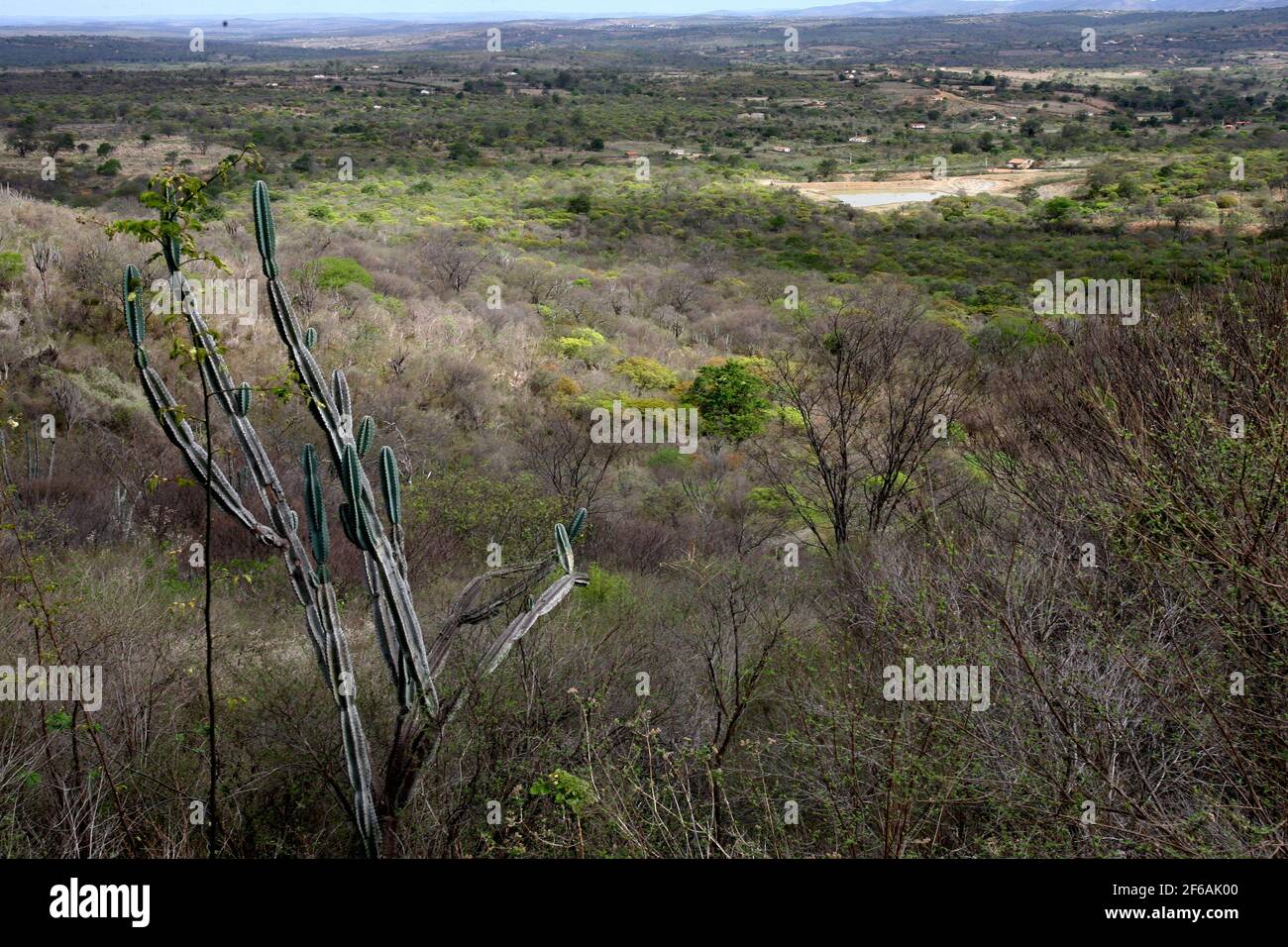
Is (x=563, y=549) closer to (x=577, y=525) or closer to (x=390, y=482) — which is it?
(x=577, y=525)

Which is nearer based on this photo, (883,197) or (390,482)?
(390,482)

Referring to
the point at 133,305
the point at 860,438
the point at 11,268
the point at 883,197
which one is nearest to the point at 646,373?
the point at 860,438

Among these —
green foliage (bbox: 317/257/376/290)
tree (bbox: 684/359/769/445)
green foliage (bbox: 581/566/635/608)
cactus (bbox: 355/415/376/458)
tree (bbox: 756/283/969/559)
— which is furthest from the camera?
green foliage (bbox: 317/257/376/290)

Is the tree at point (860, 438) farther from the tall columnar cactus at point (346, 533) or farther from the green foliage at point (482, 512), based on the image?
the tall columnar cactus at point (346, 533)

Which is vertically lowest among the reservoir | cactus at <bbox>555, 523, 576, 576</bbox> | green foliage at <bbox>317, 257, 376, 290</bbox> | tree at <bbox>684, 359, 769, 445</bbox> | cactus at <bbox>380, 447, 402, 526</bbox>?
tree at <bbox>684, 359, 769, 445</bbox>

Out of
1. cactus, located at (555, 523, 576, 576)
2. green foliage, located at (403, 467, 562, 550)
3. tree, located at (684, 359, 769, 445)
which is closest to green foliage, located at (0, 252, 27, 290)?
green foliage, located at (403, 467, 562, 550)

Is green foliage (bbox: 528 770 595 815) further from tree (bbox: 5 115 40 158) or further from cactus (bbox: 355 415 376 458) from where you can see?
tree (bbox: 5 115 40 158)

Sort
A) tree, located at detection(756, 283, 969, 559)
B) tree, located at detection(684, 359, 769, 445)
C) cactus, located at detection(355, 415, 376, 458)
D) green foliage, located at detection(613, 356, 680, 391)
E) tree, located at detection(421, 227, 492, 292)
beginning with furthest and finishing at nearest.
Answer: tree, located at detection(421, 227, 492, 292) < green foliage, located at detection(613, 356, 680, 391) < tree, located at detection(684, 359, 769, 445) < tree, located at detection(756, 283, 969, 559) < cactus, located at detection(355, 415, 376, 458)

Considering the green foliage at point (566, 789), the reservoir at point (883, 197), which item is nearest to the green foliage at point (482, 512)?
the green foliage at point (566, 789)
